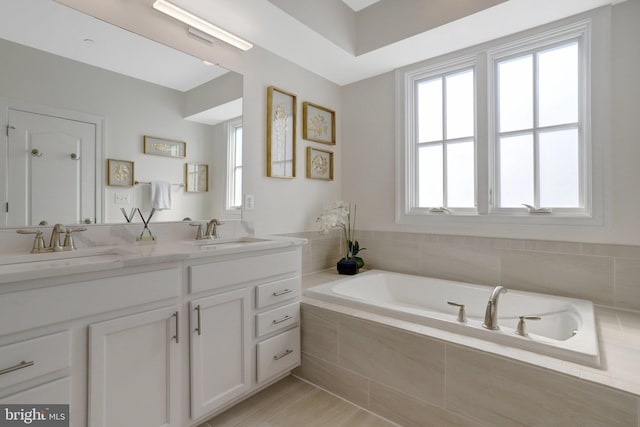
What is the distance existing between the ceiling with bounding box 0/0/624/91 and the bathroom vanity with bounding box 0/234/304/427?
1.02m

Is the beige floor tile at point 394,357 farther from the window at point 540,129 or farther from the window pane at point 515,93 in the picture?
the window pane at point 515,93

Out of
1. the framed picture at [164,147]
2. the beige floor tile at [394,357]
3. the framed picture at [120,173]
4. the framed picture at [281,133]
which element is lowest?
the beige floor tile at [394,357]

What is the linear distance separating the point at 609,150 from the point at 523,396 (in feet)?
5.12

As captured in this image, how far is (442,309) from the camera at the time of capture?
2.31 metres

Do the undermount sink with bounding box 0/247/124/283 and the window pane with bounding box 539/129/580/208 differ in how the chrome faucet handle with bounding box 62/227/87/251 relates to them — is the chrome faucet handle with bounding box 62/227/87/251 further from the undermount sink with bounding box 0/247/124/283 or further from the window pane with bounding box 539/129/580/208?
the window pane with bounding box 539/129/580/208

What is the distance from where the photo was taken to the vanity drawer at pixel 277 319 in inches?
68.4

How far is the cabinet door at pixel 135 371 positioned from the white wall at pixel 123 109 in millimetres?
679

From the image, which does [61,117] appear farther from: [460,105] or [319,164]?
[460,105]

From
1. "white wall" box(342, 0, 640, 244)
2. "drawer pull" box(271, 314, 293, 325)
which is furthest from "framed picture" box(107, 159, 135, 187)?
"white wall" box(342, 0, 640, 244)

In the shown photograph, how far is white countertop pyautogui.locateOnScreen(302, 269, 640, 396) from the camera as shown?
1131 mm

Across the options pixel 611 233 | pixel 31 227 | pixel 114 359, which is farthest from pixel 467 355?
pixel 31 227

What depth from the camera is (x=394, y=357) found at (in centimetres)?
160

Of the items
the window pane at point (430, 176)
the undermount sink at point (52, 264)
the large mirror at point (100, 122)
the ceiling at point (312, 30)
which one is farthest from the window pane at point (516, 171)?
the undermount sink at point (52, 264)

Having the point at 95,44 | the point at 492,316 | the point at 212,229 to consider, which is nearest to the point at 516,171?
the point at 492,316
